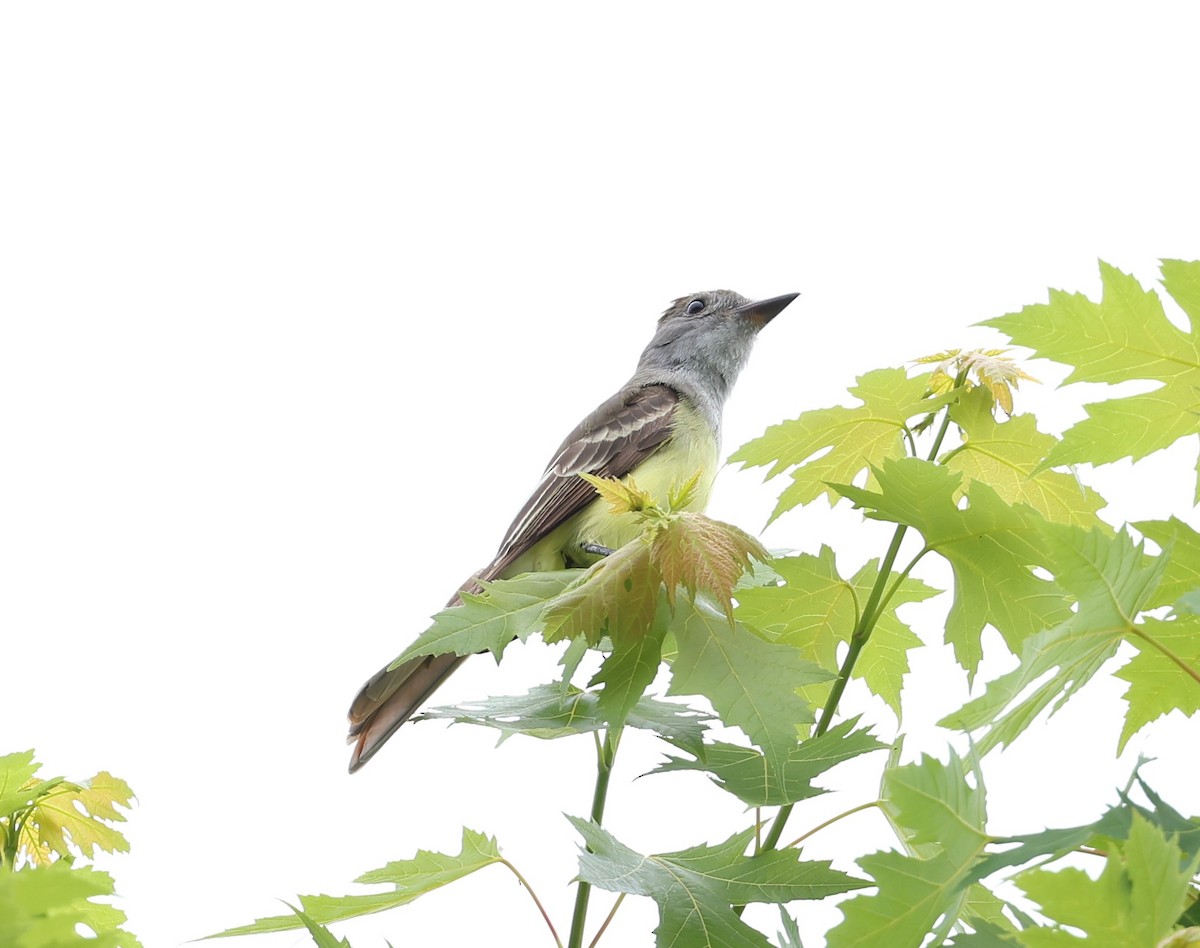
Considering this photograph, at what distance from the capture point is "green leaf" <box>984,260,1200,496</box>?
3.44 feet

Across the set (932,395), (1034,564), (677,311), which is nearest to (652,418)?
(677,311)

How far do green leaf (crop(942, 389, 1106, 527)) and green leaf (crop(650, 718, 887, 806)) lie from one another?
0.35 meters

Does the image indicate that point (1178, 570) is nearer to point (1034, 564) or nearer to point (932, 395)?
point (1034, 564)

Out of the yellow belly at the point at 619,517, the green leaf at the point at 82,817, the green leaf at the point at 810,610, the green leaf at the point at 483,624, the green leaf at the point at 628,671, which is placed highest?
the yellow belly at the point at 619,517

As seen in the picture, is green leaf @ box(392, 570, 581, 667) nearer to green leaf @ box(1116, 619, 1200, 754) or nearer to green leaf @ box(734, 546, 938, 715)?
green leaf @ box(734, 546, 938, 715)

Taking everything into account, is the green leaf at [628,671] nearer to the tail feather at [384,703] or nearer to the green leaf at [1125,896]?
the green leaf at [1125,896]

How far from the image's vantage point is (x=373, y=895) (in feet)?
3.93

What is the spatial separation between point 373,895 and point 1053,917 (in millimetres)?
728

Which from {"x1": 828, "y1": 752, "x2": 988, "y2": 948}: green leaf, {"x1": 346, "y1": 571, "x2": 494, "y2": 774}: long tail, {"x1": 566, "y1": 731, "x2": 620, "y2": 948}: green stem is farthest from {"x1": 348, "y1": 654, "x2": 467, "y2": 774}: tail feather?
{"x1": 828, "y1": 752, "x2": 988, "y2": 948}: green leaf

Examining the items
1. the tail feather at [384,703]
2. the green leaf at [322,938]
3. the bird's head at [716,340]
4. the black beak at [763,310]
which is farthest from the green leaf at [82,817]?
the black beak at [763,310]

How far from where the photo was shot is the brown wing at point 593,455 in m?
Result: 2.97

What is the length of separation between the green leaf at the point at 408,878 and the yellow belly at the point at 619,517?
59.8 inches

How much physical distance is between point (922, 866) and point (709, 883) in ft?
1.10

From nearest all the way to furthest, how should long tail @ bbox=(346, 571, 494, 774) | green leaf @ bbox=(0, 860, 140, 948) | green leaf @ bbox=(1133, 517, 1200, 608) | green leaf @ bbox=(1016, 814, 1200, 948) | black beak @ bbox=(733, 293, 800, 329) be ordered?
green leaf @ bbox=(0, 860, 140, 948), green leaf @ bbox=(1016, 814, 1200, 948), green leaf @ bbox=(1133, 517, 1200, 608), long tail @ bbox=(346, 571, 494, 774), black beak @ bbox=(733, 293, 800, 329)
